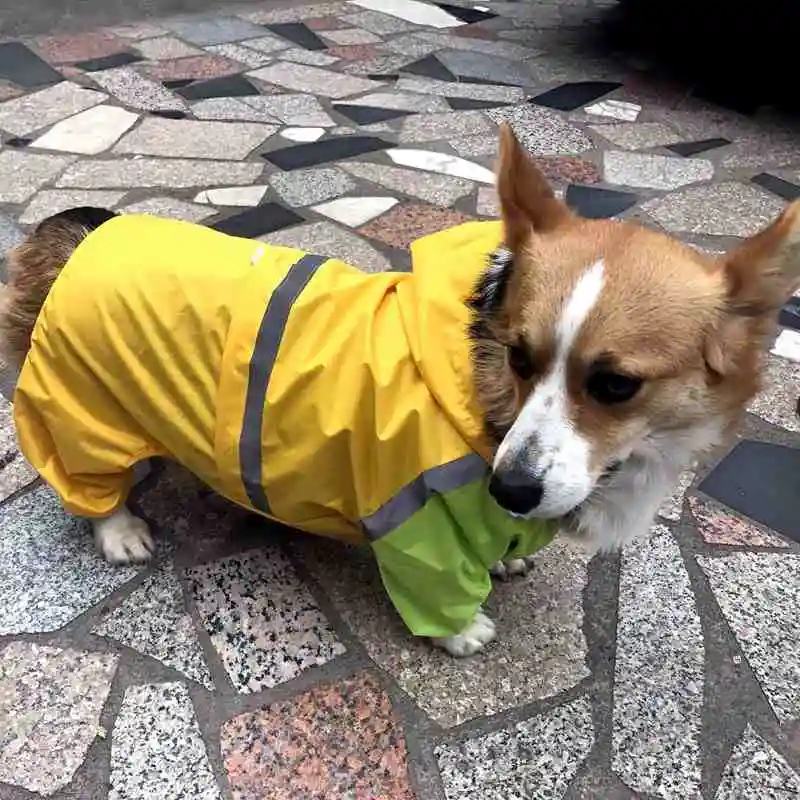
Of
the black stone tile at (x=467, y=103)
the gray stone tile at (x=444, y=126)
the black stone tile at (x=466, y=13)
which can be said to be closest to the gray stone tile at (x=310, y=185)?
the gray stone tile at (x=444, y=126)

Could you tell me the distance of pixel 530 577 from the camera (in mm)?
2812

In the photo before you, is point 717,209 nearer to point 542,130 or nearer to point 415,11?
point 542,130

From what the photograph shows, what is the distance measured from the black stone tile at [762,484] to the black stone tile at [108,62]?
5.05 m

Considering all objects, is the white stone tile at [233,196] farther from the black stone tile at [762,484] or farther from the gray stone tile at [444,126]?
the black stone tile at [762,484]

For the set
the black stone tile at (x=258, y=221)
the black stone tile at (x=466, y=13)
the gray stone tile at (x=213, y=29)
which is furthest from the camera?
the black stone tile at (x=466, y=13)

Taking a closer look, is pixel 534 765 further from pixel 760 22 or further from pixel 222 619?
pixel 760 22

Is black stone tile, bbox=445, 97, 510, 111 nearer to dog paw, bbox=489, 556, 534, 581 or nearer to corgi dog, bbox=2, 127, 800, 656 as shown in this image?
corgi dog, bbox=2, 127, 800, 656

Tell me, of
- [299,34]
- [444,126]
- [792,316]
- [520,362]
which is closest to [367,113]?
[444,126]

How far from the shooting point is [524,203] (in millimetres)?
2109

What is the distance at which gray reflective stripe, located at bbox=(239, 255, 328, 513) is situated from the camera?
229 cm

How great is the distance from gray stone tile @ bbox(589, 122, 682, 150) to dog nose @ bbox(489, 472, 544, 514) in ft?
13.8

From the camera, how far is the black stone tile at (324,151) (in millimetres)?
5160

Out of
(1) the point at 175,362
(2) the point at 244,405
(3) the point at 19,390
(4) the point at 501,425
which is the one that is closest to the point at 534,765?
(4) the point at 501,425

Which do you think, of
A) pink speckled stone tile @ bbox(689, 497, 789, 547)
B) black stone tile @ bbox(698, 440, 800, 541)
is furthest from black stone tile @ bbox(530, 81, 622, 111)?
pink speckled stone tile @ bbox(689, 497, 789, 547)
